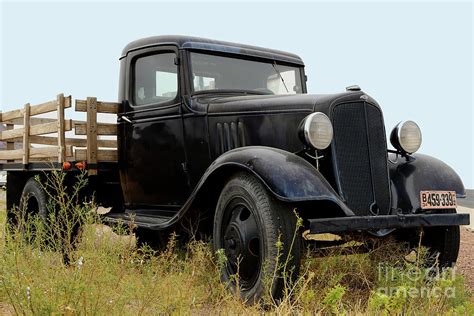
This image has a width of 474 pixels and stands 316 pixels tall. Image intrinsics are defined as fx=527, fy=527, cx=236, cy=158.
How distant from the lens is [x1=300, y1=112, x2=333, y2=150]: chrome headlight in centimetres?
381

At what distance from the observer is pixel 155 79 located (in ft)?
17.7

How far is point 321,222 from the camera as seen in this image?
3447mm

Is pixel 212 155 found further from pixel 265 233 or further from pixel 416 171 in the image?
pixel 416 171

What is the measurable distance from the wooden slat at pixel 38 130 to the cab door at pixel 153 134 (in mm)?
616

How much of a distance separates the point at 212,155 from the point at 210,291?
50.3 inches

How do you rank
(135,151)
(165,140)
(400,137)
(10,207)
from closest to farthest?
(400,137) < (165,140) < (135,151) < (10,207)

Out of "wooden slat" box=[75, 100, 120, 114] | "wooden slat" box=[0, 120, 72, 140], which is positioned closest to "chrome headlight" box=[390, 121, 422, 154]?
"wooden slat" box=[75, 100, 120, 114]

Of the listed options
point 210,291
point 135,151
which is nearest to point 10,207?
point 135,151

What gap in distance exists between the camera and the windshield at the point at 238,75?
5023 millimetres

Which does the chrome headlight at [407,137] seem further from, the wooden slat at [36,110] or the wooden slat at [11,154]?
the wooden slat at [11,154]

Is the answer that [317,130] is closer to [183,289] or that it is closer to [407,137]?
[407,137]

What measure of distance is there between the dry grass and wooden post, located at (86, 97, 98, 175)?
99 cm

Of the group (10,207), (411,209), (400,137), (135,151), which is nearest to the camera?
(411,209)

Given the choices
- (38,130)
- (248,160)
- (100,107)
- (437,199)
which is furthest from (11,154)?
(437,199)
